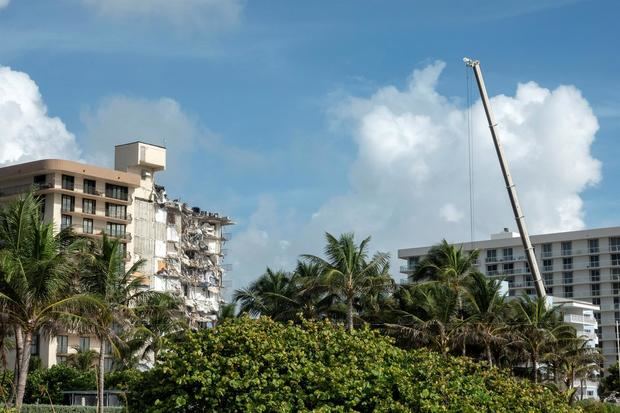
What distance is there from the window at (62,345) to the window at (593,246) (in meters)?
79.9

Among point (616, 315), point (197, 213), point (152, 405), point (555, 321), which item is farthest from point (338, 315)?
point (616, 315)

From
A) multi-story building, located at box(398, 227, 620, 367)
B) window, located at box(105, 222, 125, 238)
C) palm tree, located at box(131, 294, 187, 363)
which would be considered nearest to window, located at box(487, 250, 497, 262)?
multi-story building, located at box(398, 227, 620, 367)

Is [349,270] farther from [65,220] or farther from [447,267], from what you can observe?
[65,220]

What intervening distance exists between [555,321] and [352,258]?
2007 centimetres

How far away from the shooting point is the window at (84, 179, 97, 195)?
9738cm

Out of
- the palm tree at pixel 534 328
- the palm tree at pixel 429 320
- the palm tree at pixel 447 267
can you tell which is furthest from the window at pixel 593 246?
the palm tree at pixel 429 320

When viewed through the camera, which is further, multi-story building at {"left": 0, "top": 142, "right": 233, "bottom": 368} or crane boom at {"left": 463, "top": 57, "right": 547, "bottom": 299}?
multi-story building at {"left": 0, "top": 142, "right": 233, "bottom": 368}

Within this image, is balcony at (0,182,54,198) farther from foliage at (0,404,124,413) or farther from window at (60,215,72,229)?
foliage at (0,404,124,413)

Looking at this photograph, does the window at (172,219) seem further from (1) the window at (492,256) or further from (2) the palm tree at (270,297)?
(1) the window at (492,256)

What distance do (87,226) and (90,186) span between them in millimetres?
4107

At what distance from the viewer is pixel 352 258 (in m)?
59.6

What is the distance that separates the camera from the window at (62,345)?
292 feet

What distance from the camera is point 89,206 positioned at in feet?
321

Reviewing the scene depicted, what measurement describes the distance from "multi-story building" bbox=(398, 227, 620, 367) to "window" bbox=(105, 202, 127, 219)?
50.5 meters
